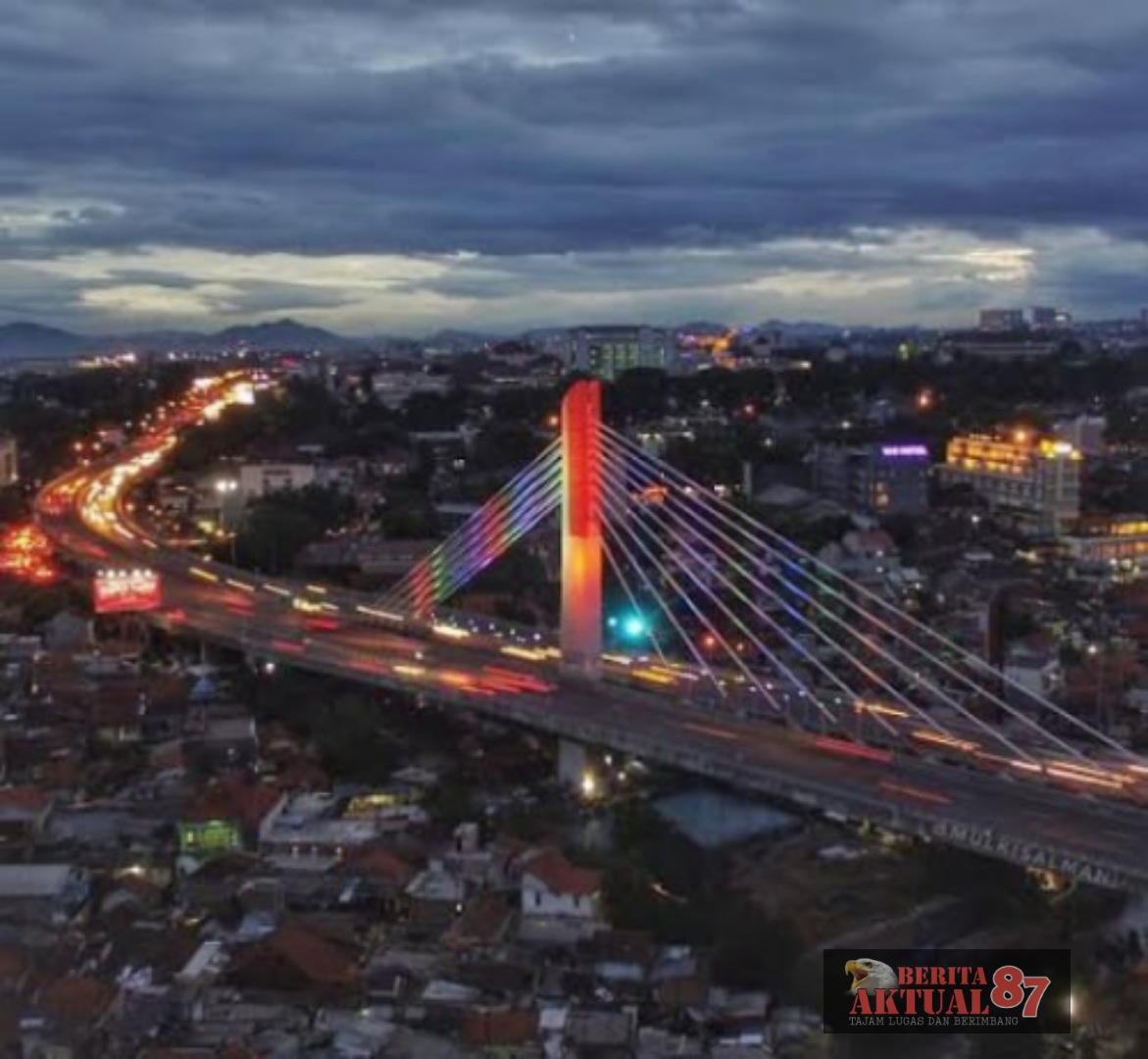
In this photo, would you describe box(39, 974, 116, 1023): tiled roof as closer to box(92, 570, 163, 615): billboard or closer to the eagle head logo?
the eagle head logo

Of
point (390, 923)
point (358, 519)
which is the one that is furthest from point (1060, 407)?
point (390, 923)

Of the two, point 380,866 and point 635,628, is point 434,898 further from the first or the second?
point 635,628

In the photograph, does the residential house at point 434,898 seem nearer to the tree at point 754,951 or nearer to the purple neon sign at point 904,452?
the tree at point 754,951

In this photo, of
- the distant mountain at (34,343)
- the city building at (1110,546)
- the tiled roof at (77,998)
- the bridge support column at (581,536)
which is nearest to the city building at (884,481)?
the city building at (1110,546)

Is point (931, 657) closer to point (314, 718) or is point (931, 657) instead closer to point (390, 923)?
point (314, 718)

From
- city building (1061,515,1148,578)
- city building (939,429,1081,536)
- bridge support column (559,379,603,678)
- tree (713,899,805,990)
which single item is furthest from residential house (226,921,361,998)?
city building (939,429,1081,536)
